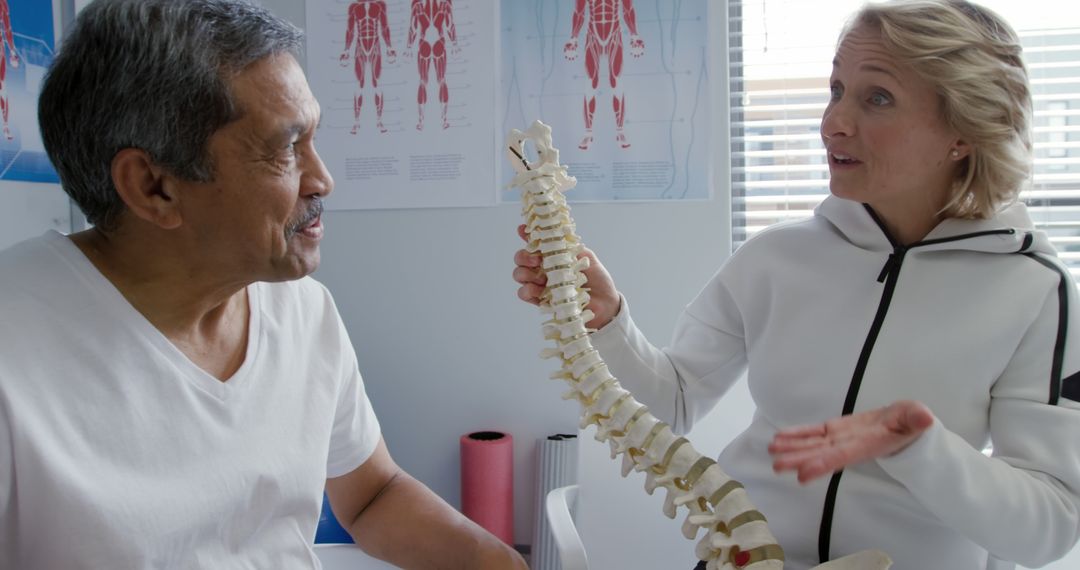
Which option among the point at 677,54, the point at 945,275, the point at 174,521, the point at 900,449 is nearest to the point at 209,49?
the point at 174,521

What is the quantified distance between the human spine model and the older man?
288 mm

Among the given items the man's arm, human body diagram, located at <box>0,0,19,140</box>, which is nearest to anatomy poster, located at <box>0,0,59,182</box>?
human body diagram, located at <box>0,0,19,140</box>

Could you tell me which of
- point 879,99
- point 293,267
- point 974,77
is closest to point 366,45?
point 293,267

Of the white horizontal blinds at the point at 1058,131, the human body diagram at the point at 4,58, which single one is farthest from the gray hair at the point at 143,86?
the white horizontal blinds at the point at 1058,131

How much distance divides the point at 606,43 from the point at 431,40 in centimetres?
58

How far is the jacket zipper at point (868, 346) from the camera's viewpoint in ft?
3.98

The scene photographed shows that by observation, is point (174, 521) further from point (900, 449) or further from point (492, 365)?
point (492, 365)

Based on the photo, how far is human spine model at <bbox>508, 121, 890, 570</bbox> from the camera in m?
0.88

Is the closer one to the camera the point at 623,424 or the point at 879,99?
the point at 623,424

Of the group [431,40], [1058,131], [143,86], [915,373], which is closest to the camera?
[143,86]

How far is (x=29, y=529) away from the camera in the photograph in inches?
36.1

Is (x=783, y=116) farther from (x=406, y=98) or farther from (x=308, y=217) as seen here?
(x=308, y=217)

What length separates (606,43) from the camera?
248 cm

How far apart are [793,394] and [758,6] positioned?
A: 159 cm
